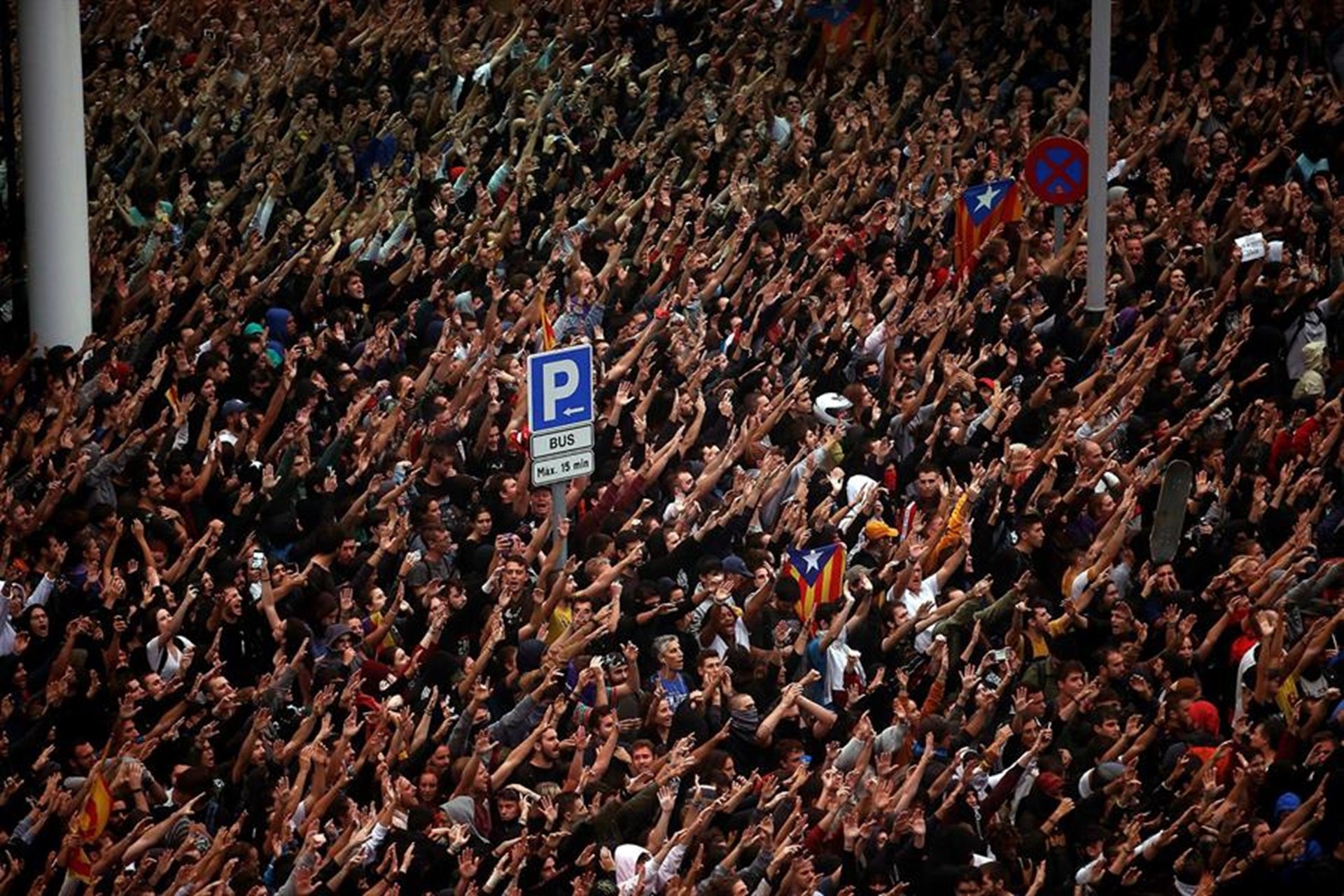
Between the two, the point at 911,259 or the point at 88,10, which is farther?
the point at 88,10

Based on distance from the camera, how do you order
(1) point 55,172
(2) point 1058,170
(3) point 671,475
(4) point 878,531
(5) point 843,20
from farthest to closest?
(5) point 843,20 < (2) point 1058,170 < (1) point 55,172 < (3) point 671,475 < (4) point 878,531

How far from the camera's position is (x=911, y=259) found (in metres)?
20.4

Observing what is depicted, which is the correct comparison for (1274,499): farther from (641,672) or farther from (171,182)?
(171,182)

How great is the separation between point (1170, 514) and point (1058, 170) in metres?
5.10

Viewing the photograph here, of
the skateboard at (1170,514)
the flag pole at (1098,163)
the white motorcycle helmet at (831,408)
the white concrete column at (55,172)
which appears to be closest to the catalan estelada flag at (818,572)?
the skateboard at (1170,514)

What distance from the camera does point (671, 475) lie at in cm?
1582

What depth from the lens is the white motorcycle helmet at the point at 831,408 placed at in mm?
17281

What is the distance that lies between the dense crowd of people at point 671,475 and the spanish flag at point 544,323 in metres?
0.12

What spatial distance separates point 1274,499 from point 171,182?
9.13m

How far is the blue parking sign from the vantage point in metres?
14.0

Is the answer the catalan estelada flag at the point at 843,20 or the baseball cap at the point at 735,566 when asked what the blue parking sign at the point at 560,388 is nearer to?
the baseball cap at the point at 735,566

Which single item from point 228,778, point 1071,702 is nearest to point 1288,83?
point 1071,702

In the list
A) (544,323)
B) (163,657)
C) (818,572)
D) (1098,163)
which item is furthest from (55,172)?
(1098,163)

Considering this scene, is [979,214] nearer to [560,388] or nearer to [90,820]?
[560,388]
